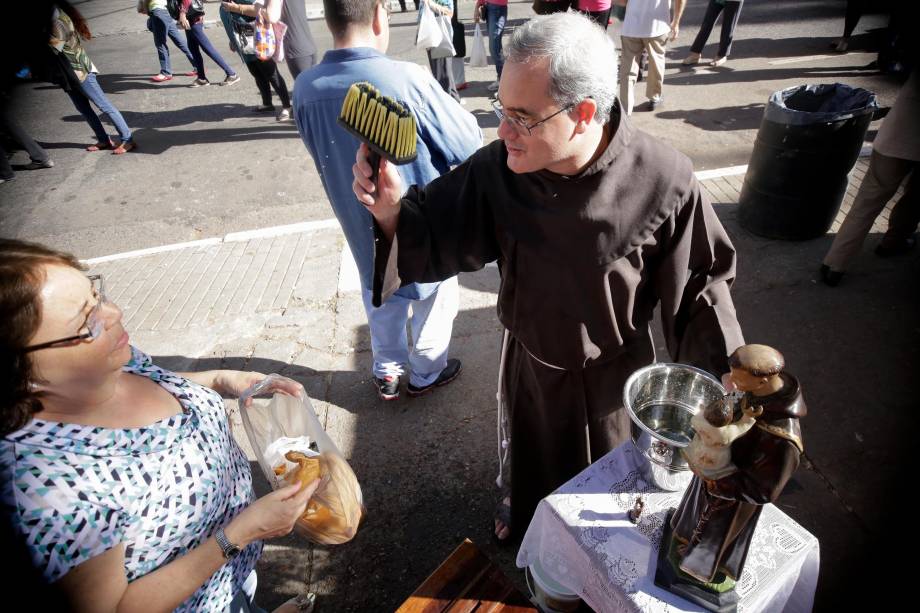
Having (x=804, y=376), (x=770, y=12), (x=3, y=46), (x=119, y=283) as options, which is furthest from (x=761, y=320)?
(x=3, y=46)

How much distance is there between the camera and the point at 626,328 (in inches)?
70.9

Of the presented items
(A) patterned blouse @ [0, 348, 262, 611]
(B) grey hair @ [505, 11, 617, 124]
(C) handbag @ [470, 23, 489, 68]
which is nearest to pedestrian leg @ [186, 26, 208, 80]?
(C) handbag @ [470, 23, 489, 68]

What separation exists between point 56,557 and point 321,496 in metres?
0.82

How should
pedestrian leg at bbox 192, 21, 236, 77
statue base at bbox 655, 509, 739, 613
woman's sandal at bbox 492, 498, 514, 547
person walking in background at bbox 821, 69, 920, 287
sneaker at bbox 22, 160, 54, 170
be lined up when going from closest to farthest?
statue base at bbox 655, 509, 739, 613 < woman's sandal at bbox 492, 498, 514, 547 < person walking in background at bbox 821, 69, 920, 287 < sneaker at bbox 22, 160, 54, 170 < pedestrian leg at bbox 192, 21, 236, 77

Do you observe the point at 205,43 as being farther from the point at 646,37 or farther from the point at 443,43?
the point at 646,37

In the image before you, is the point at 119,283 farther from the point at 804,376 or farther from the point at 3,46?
the point at 3,46

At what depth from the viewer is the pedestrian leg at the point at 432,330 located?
297cm

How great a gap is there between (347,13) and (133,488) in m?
2.00

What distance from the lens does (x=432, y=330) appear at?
3.06 meters

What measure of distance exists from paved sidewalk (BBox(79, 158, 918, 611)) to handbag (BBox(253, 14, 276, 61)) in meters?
1.88

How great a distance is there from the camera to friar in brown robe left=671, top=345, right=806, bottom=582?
958 mm

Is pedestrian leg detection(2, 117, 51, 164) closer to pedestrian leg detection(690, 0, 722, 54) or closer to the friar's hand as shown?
the friar's hand

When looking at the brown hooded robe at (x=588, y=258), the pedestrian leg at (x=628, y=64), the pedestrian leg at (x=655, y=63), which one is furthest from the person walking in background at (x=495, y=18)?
the brown hooded robe at (x=588, y=258)

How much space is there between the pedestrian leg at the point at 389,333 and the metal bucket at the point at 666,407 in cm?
163
